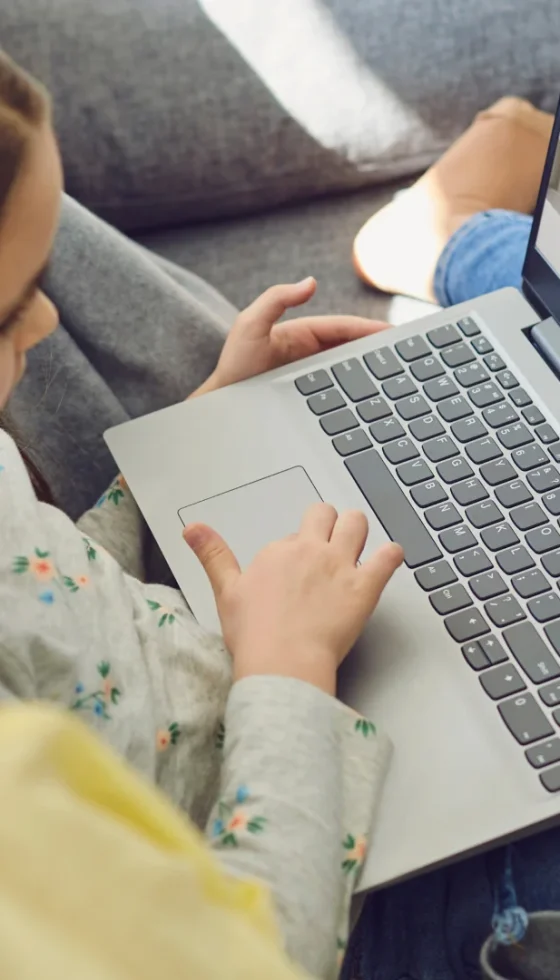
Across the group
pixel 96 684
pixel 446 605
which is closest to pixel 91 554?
pixel 96 684

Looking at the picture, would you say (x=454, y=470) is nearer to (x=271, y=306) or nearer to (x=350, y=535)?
(x=350, y=535)

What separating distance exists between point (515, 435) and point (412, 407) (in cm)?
7

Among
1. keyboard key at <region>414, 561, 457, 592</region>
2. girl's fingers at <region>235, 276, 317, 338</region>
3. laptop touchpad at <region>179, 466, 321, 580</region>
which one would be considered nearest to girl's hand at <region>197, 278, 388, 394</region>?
girl's fingers at <region>235, 276, 317, 338</region>

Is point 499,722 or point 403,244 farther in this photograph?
point 403,244

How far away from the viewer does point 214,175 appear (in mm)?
944

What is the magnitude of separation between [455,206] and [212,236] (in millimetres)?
244

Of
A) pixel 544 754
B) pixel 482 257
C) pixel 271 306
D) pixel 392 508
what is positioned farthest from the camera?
pixel 482 257

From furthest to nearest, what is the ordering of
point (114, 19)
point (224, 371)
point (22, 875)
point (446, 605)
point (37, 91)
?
point (114, 19)
point (224, 371)
point (446, 605)
point (37, 91)
point (22, 875)

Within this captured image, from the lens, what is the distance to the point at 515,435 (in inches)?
23.8

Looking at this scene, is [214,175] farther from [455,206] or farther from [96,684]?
[96,684]

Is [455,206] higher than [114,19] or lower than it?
lower

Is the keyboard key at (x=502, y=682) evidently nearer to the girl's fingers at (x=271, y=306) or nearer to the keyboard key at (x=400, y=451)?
the keyboard key at (x=400, y=451)

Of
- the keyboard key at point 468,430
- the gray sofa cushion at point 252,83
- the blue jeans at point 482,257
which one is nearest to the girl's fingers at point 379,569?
the keyboard key at point 468,430

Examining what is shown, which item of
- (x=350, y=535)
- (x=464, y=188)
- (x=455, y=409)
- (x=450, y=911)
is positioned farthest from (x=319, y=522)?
(x=464, y=188)
